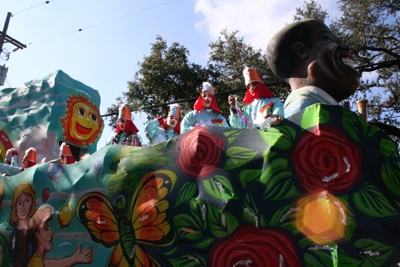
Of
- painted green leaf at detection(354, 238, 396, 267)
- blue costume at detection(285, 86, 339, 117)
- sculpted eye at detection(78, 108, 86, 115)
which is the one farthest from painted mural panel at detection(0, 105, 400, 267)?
sculpted eye at detection(78, 108, 86, 115)

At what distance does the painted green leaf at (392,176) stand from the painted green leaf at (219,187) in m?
0.79

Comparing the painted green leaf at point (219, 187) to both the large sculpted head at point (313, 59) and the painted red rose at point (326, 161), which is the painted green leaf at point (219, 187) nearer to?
the painted red rose at point (326, 161)

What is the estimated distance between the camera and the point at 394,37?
10625mm

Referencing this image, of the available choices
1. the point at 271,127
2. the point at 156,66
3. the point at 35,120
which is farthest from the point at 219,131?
the point at 156,66

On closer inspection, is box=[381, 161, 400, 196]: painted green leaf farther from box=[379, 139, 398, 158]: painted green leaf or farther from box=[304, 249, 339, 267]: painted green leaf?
box=[304, 249, 339, 267]: painted green leaf

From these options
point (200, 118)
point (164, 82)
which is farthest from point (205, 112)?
point (164, 82)

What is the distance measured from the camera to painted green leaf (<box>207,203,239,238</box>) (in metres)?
1.88

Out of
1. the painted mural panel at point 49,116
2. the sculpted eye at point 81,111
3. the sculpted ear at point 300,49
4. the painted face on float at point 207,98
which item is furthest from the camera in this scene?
the sculpted eye at point 81,111

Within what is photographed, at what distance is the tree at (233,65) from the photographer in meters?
12.0

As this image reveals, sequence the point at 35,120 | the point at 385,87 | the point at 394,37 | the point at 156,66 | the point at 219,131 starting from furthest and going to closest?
the point at 156,66, the point at 385,87, the point at 394,37, the point at 35,120, the point at 219,131

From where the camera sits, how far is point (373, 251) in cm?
164

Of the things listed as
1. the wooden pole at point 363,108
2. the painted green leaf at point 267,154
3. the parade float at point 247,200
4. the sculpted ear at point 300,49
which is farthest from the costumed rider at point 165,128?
the painted green leaf at point 267,154

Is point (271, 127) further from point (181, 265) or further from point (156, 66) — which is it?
point (156, 66)

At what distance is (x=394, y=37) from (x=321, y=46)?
984 centimetres
